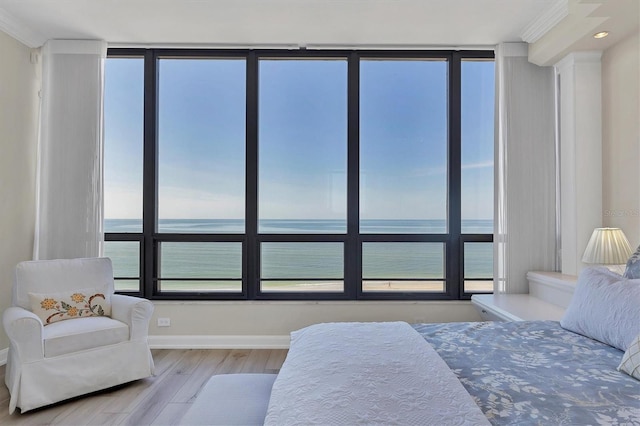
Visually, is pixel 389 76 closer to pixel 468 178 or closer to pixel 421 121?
pixel 421 121

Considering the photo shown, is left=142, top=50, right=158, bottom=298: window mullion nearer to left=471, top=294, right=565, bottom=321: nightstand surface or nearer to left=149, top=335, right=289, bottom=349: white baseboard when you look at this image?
left=149, top=335, right=289, bottom=349: white baseboard

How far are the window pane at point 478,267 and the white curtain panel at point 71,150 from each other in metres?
3.55

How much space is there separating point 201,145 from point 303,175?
1.10m

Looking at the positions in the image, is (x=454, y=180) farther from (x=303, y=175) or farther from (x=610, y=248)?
(x=303, y=175)

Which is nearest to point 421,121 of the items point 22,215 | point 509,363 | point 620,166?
point 620,166

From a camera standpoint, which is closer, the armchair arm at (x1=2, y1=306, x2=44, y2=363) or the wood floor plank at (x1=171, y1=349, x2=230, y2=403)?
the armchair arm at (x1=2, y1=306, x2=44, y2=363)

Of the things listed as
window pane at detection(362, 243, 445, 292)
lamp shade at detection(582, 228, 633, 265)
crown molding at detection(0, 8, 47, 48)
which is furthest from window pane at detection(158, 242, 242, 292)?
lamp shade at detection(582, 228, 633, 265)

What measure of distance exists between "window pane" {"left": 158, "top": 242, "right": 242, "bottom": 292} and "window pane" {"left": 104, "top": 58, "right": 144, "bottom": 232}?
44cm

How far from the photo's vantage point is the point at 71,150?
3471 millimetres

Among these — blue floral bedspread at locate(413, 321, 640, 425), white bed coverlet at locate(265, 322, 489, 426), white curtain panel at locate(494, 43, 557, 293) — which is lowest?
blue floral bedspread at locate(413, 321, 640, 425)

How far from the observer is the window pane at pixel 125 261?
12.0 ft

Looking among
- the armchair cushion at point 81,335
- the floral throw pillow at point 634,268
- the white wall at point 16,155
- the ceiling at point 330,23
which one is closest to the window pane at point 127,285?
the white wall at point 16,155

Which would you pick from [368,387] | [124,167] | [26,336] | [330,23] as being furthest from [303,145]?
[368,387]

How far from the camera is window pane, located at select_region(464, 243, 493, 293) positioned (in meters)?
3.70
